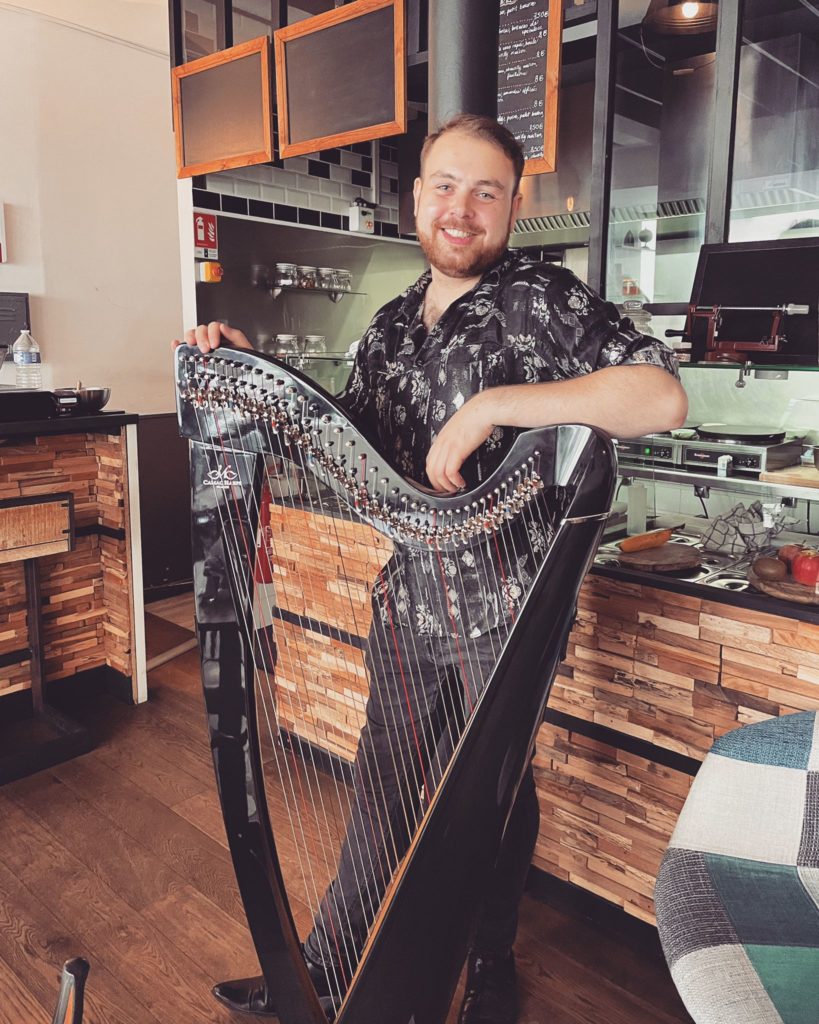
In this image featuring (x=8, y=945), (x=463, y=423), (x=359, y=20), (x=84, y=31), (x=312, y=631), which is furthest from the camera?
(x=84, y=31)

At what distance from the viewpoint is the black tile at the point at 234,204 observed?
4.12 m

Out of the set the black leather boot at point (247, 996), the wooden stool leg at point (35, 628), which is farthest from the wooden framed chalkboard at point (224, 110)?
the black leather boot at point (247, 996)

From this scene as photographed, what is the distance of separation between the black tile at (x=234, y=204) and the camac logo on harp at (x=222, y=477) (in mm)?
3340

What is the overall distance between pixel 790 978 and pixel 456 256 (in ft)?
3.83

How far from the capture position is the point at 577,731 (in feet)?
6.66

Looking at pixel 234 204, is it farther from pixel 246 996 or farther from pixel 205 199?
pixel 246 996

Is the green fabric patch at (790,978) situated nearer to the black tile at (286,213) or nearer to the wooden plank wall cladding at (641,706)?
the wooden plank wall cladding at (641,706)

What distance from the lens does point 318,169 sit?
452cm

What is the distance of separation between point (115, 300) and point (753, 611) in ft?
13.8

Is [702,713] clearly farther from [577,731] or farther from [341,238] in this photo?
[341,238]

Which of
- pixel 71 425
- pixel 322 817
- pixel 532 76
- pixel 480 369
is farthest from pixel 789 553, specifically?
pixel 71 425

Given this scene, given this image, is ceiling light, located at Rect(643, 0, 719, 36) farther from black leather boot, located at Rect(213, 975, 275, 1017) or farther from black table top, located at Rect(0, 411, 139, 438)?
black leather boot, located at Rect(213, 975, 275, 1017)

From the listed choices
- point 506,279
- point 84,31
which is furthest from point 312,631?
point 84,31

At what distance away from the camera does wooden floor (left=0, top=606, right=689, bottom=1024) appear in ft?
6.01
